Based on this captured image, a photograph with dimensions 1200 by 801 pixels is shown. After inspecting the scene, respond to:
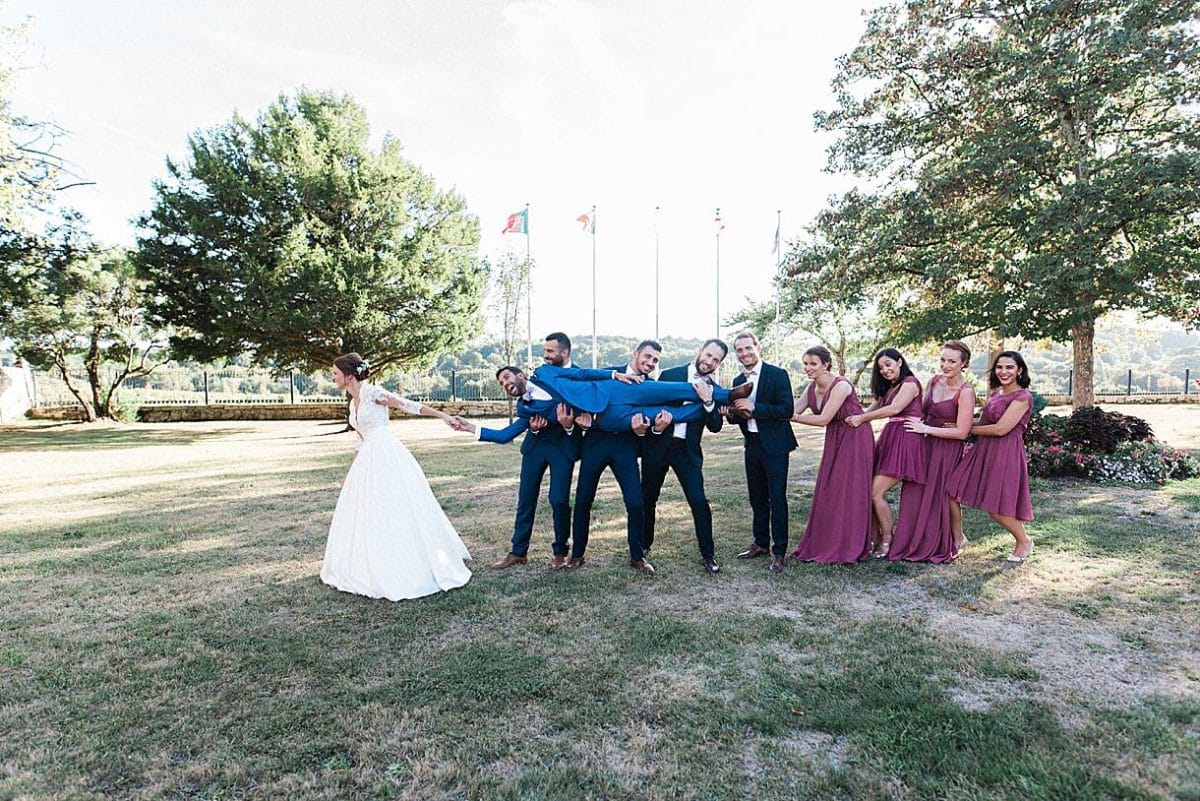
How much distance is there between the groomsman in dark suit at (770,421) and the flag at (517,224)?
17.8 metres

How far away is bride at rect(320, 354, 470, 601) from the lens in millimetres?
5129

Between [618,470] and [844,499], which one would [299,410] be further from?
[844,499]

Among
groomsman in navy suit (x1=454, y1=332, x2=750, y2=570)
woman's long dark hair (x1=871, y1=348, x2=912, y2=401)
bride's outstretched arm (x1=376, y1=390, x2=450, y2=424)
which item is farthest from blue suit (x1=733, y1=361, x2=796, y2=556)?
bride's outstretched arm (x1=376, y1=390, x2=450, y2=424)

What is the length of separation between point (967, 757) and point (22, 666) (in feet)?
17.1

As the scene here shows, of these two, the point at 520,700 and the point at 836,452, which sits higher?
the point at 836,452

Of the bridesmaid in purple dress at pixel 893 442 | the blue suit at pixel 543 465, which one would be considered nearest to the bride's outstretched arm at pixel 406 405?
the blue suit at pixel 543 465

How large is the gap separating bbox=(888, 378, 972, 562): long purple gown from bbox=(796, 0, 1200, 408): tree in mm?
7172

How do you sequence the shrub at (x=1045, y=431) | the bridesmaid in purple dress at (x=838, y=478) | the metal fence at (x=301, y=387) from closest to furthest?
the bridesmaid in purple dress at (x=838, y=478) < the shrub at (x=1045, y=431) < the metal fence at (x=301, y=387)

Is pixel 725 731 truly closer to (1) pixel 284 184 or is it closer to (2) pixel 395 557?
(2) pixel 395 557

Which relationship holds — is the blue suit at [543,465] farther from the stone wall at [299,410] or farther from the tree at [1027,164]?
the stone wall at [299,410]

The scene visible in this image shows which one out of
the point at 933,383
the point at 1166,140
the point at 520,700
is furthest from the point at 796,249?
the point at 520,700

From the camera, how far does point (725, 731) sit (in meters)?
3.13

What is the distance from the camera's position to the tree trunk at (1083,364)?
519 inches

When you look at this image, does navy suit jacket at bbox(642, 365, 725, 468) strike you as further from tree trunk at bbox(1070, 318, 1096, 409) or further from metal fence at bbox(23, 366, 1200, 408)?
metal fence at bbox(23, 366, 1200, 408)
